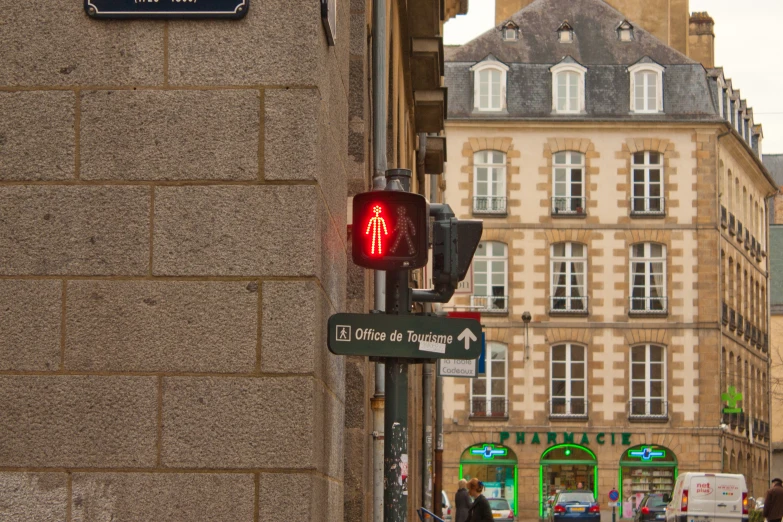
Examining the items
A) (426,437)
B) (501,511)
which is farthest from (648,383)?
(426,437)

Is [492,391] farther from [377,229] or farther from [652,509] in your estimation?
[377,229]

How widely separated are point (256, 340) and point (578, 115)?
53.3 metres

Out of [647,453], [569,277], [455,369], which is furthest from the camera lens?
[569,277]

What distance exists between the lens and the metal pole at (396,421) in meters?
6.64

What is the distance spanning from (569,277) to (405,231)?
52.2 m

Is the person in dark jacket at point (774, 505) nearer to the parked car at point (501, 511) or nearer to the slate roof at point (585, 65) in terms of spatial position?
the parked car at point (501, 511)

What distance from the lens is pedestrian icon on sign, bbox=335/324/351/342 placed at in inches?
263

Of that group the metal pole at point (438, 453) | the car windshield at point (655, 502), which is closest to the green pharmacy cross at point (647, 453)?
the car windshield at point (655, 502)

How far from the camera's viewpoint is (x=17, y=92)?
6.85m

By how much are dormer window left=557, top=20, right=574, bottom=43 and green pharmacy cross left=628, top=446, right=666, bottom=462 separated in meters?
16.9

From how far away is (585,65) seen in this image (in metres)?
60.2

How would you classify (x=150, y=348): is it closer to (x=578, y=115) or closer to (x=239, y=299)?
(x=239, y=299)

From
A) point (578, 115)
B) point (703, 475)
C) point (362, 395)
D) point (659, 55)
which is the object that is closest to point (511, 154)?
point (578, 115)

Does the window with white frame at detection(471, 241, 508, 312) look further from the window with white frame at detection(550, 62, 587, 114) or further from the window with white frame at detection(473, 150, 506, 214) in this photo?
the window with white frame at detection(550, 62, 587, 114)
